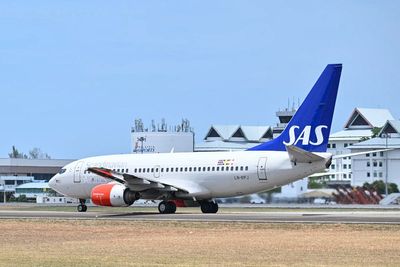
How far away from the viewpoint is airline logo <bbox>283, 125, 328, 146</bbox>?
5100 centimetres

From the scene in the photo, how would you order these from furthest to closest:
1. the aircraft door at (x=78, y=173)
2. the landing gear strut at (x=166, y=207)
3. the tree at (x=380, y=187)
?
1. the tree at (x=380, y=187)
2. the aircraft door at (x=78, y=173)
3. the landing gear strut at (x=166, y=207)

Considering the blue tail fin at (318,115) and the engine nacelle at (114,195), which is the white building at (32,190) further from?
the blue tail fin at (318,115)

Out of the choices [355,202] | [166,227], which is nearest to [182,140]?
[355,202]

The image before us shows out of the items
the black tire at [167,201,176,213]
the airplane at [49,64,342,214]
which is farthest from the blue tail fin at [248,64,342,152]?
the black tire at [167,201,176,213]

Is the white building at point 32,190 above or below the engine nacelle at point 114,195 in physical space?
above

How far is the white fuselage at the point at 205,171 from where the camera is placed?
51625 mm

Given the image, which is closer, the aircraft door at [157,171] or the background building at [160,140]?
the aircraft door at [157,171]

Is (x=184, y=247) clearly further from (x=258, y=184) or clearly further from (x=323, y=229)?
(x=258, y=184)

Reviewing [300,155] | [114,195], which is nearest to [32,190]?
[114,195]

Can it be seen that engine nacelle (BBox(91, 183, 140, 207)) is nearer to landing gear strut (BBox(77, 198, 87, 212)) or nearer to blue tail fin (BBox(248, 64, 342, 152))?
landing gear strut (BBox(77, 198, 87, 212))

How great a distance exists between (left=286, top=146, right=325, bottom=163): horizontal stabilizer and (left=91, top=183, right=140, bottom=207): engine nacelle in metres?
9.59

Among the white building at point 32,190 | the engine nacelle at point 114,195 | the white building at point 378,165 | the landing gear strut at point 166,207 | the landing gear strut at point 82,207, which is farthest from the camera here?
the white building at point 378,165

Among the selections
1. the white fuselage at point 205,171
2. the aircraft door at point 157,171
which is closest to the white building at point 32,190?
the white fuselage at point 205,171

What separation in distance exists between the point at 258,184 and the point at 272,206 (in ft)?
69.4
